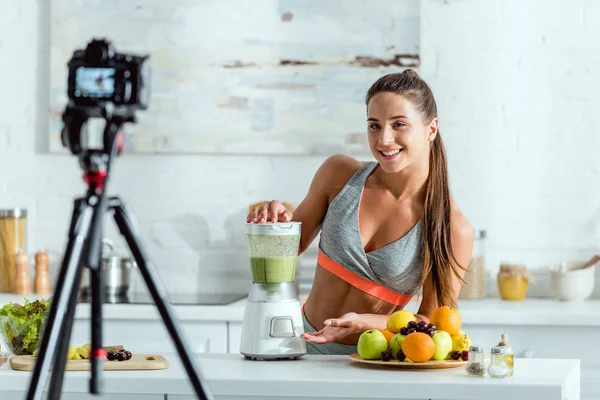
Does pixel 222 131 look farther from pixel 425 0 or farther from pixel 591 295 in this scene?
pixel 591 295

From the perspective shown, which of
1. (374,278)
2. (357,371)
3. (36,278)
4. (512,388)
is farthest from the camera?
(36,278)

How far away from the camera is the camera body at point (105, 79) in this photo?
125 centimetres

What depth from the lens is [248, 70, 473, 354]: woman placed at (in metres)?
2.24

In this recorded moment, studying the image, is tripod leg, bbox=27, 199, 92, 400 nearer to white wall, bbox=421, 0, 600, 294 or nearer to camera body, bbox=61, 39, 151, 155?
camera body, bbox=61, 39, 151, 155

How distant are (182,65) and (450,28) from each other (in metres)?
1.03

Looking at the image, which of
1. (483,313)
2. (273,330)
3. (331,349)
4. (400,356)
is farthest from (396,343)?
(483,313)

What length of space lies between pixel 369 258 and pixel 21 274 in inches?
64.6

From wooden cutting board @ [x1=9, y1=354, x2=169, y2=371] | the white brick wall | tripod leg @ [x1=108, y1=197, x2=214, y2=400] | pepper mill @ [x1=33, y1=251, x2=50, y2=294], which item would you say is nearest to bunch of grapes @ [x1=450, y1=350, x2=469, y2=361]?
wooden cutting board @ [x1=9, y1=354, x2=169, y2=371]

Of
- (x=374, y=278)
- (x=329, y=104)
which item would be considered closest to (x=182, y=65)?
(x=329, y=104)

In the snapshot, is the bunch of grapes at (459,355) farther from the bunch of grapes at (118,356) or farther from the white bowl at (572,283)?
the white bowl at (572,283)

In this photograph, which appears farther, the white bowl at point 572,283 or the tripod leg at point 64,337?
the white bowl at point 572,283

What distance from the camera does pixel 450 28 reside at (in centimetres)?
354

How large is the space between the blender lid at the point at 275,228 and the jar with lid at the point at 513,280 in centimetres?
146

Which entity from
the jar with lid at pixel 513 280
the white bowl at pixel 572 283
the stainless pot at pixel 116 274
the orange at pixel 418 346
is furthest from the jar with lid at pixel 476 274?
the orange at pixel 418 346
